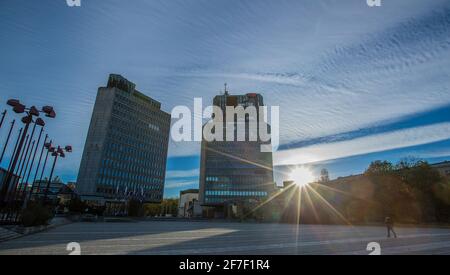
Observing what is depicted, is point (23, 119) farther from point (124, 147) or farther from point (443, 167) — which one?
point (443, 167)

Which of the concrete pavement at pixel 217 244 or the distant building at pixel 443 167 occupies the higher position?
the distant building at pixel 443 167

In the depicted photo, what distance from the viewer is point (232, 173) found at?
331ft

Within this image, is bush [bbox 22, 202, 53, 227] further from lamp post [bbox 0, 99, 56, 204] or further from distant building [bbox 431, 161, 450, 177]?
distant building [bbox 431, 161, 450, 177]

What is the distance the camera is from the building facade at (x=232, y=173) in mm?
97938

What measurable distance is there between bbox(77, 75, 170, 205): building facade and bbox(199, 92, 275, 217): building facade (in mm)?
30302

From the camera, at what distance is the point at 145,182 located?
374 ft

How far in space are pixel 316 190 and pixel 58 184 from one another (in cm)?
10777

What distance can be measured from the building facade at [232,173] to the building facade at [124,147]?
30302 mm

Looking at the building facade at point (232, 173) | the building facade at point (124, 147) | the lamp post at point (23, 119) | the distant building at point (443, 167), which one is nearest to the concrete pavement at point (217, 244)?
the lamp post at point (23, 119)

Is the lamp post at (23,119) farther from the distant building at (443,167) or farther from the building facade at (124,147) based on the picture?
the distant building at (443,167)

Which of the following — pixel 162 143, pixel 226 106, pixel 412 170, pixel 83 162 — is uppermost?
pixel 226 106

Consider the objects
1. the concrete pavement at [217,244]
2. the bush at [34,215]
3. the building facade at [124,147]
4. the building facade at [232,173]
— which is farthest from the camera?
the building facade at [232,173]
